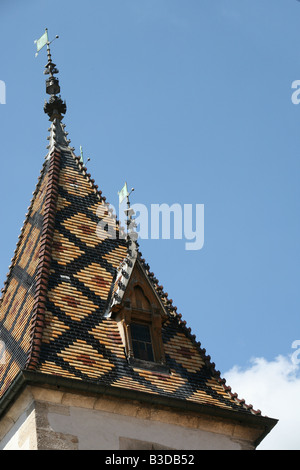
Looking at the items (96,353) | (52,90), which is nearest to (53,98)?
(52,90)

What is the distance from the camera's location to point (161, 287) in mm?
19516

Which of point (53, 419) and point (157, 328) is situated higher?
point (157, 328)

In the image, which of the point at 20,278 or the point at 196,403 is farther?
the point at 20,278

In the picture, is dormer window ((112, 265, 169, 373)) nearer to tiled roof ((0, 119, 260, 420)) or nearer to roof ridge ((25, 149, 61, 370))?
tiled roof ((0, 119, 260, 420))

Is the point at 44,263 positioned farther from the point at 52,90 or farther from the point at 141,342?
the point at 52,90

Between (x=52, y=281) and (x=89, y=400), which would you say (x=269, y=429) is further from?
(x=52, y=281)

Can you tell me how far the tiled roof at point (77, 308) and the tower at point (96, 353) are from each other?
0.8 inches

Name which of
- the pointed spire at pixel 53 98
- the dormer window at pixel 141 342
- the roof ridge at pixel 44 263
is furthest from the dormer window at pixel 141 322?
the pointed spire at pixel 53 98

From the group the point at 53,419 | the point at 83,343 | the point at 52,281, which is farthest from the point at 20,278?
the point at 53,419

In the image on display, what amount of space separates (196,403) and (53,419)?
2145mm

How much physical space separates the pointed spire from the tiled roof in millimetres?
1517

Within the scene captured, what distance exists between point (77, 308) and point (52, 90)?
242 inches
